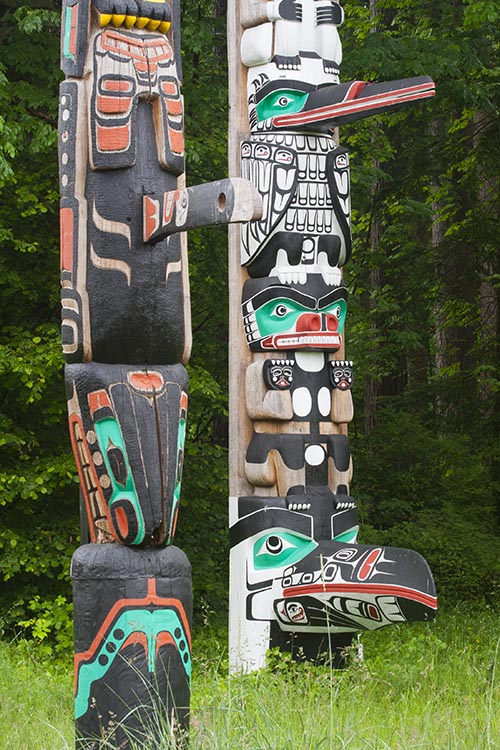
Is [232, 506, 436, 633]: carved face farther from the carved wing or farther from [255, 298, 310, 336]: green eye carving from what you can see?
the carved wing

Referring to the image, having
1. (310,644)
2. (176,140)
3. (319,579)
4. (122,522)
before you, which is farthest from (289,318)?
(122,522)

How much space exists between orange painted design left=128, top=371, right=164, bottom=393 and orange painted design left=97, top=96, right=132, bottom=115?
107 centimetres

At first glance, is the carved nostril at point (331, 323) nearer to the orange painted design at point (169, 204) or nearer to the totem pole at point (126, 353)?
the totem pole at point (126, 353)

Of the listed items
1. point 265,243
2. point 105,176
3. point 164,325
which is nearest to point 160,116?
point 105,176

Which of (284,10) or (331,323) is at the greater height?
(284,10)

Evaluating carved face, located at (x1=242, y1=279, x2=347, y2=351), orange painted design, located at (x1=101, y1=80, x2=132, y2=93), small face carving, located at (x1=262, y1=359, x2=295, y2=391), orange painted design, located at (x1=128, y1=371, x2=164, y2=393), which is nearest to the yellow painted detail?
orange painted design, located at (x1=101, y1=80, x2=132, y2=93)

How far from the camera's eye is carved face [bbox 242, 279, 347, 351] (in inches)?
298

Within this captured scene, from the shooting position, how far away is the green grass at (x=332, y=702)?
4.18 meters

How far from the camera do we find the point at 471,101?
10.8m

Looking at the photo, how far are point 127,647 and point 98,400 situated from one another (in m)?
0.96

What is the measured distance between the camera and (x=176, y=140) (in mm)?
4762

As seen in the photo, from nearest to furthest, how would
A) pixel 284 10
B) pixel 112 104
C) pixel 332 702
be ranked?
pixel 332 702
pixel 112 104
pixel 284 10

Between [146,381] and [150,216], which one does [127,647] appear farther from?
[150,216]

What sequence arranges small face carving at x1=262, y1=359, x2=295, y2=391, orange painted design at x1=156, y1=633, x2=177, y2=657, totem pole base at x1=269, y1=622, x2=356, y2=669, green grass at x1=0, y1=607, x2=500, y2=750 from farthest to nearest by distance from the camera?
small face carving at x1=262, y1=359, x2=295, y2=391
totem pole base at x1=269, y1=622, x2=356, y2=669
orange painted design at x1=156, y1=633, x2=177, y2=657
green grass at x1=0, y1=607, x2=500, y2=750
